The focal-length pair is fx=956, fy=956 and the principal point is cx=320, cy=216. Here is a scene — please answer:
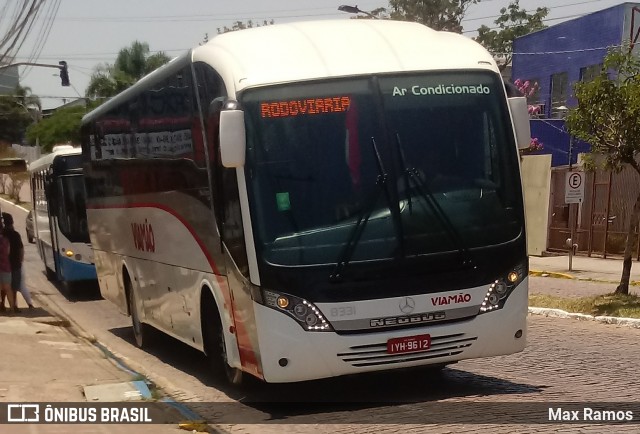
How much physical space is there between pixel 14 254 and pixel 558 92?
76.9ft

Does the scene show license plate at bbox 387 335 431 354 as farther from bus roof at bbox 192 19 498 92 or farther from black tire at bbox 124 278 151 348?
black tire at bbox 124 278 151 348

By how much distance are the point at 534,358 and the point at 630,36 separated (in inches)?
796

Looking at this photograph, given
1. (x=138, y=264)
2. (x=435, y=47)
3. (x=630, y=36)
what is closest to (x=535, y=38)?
(x=630, y=36)

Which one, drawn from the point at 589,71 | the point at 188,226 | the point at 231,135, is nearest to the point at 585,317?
the point at 188,226

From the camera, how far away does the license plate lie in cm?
820

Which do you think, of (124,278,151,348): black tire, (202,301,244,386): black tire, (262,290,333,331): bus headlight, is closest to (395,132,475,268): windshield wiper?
(262,290,333,331): bus headlight

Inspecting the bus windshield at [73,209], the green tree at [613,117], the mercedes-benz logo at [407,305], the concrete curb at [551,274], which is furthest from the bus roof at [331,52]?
the concrete curb at [551,274]

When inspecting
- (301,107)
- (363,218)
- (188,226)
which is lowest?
(188,226)

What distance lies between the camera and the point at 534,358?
11.1 m

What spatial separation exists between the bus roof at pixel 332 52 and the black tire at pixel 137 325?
5853 mm

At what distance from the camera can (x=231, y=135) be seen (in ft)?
26.0

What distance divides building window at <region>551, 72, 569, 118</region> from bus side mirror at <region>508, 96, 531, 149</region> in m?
26.3

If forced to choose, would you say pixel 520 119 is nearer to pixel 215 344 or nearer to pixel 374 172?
pixel 374 172

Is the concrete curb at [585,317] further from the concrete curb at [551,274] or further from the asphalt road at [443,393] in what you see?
the concrete curb at [551,274]
